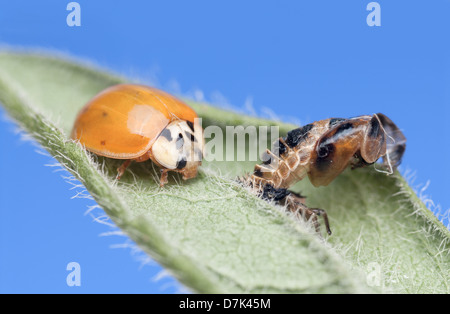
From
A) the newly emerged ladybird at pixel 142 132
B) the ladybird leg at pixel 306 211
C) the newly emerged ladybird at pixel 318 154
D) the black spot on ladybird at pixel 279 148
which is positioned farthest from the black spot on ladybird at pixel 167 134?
the ladybird leg at pixel 306 211

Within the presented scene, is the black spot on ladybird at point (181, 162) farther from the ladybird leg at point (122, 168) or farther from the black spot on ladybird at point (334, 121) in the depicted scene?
the black spot on ladybird at point (334, 121)

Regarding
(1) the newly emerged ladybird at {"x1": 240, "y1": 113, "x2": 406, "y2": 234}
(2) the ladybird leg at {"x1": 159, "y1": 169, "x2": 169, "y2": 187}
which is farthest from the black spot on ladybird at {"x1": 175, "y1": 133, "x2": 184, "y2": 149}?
(1) the newly emerged ladybird at {"x1": 240, "y1": 113, "x2": 406, "y2": 234}

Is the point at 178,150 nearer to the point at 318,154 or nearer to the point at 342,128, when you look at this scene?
the point at 318,154

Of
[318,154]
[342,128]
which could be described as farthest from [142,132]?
[342,128]

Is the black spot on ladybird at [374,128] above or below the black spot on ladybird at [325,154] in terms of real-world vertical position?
above

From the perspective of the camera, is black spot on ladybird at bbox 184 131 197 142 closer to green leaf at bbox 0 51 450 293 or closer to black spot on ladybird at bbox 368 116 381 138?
green leaf at bbox 0 51 450 293

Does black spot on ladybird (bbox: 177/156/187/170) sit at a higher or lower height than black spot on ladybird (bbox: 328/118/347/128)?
lower
